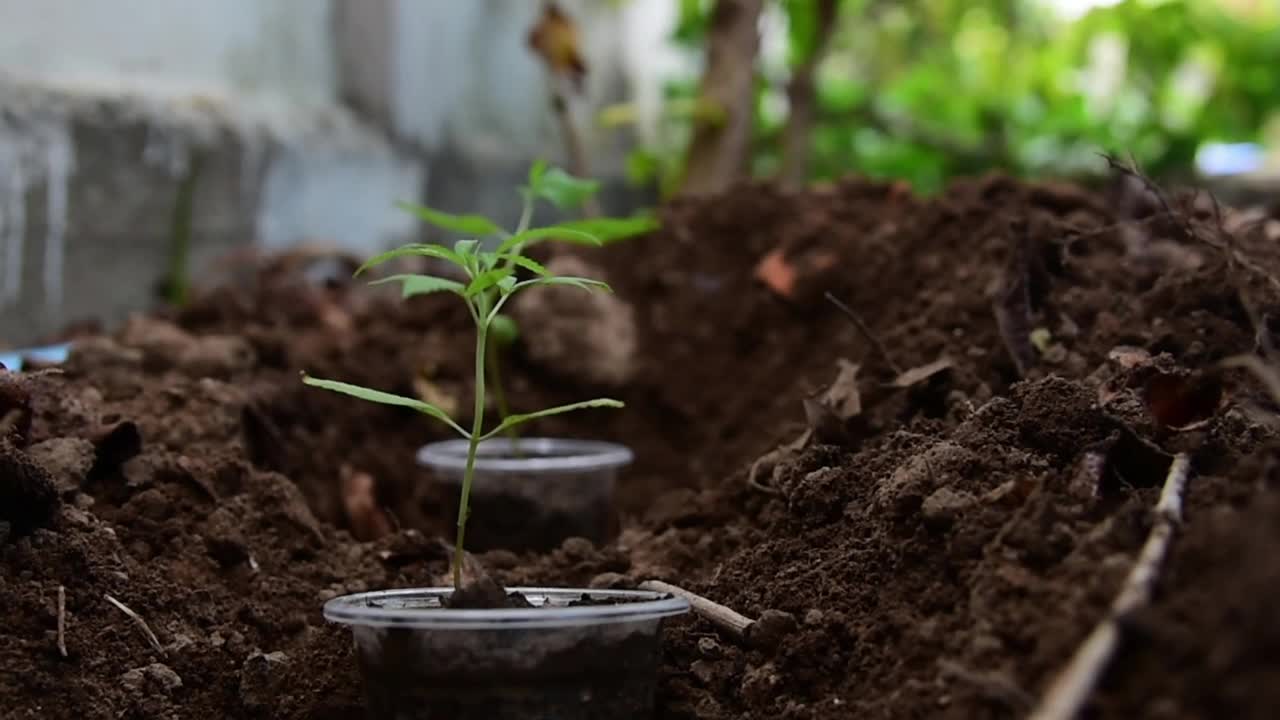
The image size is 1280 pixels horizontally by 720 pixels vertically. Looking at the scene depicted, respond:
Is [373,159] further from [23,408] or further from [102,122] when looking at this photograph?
[23,408]

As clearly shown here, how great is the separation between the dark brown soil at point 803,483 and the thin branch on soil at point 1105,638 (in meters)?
0.01

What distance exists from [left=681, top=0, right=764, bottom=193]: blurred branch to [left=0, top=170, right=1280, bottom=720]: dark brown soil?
2.91 feet

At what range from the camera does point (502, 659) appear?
1220mm

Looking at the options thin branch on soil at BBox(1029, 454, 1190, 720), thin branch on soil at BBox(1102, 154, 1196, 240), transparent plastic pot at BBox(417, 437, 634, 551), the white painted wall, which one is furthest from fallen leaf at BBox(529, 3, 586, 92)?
thin branch on soil at BBox(1029, 454, 1190, 720)

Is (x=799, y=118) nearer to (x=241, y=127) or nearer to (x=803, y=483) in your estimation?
(x=241, y=127)

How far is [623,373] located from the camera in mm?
2760

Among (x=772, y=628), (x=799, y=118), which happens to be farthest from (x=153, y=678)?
(x=799, y=118)

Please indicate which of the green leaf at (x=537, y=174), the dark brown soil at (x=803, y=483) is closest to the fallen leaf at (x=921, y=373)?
the dark brown soil at (x=803, y=483)

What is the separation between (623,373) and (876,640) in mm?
1514

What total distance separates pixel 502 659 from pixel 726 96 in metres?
2.65

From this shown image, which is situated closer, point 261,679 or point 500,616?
point 500,616

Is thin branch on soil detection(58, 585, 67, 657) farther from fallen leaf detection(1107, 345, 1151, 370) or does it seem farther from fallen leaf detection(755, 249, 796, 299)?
fallen leaf detection(755, 249, 796, 299)

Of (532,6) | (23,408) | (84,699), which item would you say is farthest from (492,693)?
(532,6)

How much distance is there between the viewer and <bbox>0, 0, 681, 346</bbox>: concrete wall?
3.08 meters
